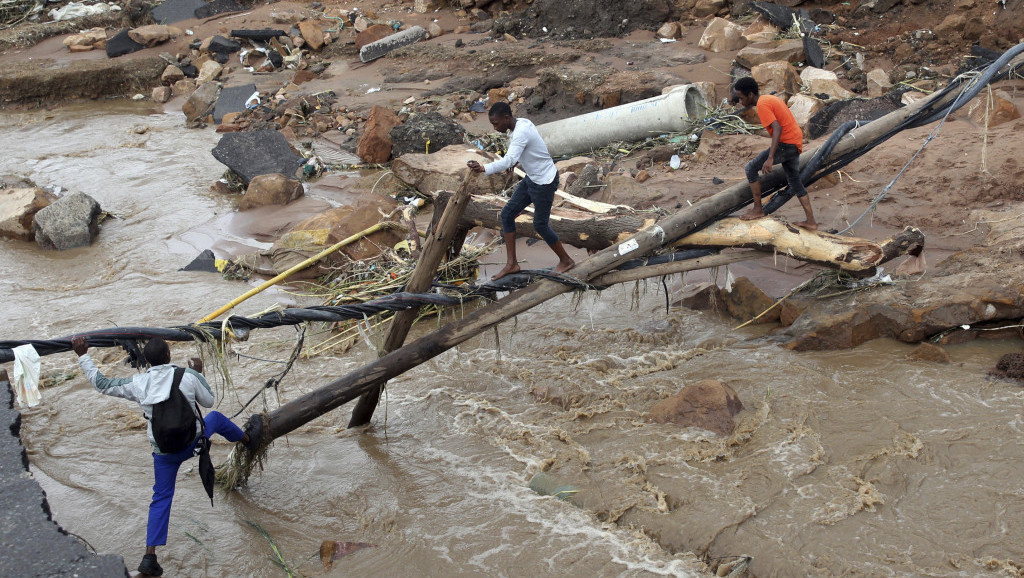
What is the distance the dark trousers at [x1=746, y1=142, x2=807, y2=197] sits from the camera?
5621mm

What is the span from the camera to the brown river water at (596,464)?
427 cm

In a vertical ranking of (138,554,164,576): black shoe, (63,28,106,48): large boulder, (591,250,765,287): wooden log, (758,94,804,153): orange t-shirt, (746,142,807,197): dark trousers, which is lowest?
(138,554,164,576): black shoe

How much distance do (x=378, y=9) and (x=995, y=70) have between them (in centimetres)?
1653

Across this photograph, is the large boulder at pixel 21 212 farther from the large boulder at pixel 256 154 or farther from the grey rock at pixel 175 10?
the grey rock at pixel 175 10

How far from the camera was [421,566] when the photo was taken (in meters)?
4.43

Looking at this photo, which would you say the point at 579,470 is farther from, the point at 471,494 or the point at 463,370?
the point at 463,370

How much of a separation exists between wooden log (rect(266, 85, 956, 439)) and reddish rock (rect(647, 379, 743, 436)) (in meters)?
1.03

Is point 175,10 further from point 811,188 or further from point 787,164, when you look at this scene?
point 787,164

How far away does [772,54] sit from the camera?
11312 mm

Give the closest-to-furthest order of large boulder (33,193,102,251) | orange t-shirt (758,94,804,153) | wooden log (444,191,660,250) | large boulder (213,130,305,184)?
orange t-shirt (758,94,804,153), wooden log (444,191,660,250), large boulder (33,193,102,251), large boulder (213,130,305,184)

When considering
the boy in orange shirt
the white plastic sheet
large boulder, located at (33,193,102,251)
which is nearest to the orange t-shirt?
the boy in orange shirt

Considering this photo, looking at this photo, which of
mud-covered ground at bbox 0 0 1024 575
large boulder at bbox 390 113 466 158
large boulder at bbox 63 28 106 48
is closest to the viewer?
mud-covered ground at bbox 0 0 1024 575

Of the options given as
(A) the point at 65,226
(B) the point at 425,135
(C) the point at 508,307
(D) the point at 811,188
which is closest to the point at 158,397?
(C) the point at 508,307

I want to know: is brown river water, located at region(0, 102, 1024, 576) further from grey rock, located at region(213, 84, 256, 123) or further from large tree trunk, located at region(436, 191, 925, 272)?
grey rock, located at region(213, 84, 256, 123)
